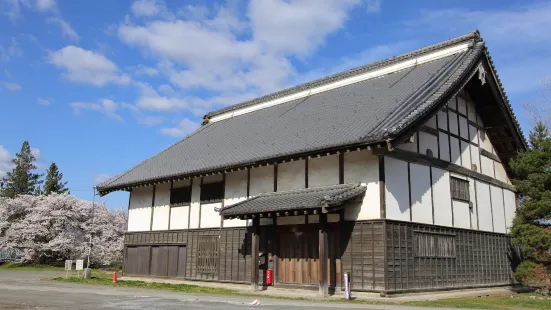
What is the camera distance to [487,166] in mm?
21219

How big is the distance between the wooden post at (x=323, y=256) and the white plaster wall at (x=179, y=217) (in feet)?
27.4

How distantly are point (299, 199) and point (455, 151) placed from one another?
7460 millimetres

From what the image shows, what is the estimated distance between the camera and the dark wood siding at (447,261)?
14682 mm

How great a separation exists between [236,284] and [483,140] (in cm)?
1283

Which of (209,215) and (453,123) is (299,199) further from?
(453,123)

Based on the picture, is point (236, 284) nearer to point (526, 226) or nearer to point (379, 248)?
point (379, 248)

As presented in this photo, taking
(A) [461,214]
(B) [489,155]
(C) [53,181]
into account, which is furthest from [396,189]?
(C) [53,181]

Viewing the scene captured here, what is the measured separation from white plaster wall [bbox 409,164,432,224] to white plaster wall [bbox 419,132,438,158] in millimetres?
687

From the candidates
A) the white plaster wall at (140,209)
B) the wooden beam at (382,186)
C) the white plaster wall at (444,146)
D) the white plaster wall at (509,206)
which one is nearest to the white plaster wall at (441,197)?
the white plaster wall at (444,146)

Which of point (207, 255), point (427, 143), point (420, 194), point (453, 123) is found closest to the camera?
point (420, 194)

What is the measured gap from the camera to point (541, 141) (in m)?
18.3

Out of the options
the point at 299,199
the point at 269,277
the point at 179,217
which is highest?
the point at 299,199

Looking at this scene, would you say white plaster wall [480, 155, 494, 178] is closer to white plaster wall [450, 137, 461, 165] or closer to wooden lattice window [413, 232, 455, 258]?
white plaster wall [450, 137, 461, 165]

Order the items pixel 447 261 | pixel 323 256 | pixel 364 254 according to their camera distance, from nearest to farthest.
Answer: pixel 323 256 < pixel 364 254 < pixel 447 261
